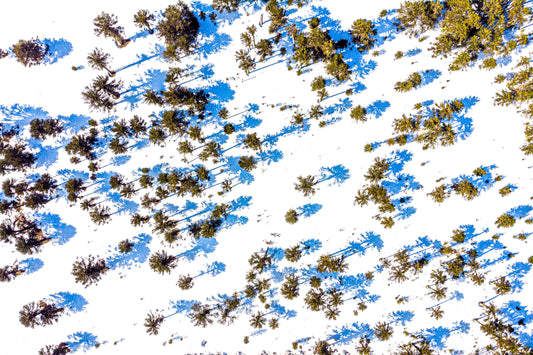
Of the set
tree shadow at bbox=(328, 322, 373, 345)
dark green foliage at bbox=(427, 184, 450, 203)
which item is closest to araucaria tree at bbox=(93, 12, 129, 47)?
dark green foliage at bbox=(427, 184, 450, 203)

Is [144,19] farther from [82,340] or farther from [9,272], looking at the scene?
[82,340]

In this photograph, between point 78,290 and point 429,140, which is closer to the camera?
point 429,140

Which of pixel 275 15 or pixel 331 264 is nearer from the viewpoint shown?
pixel 275 15

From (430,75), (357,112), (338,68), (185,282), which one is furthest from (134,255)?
(430,75)

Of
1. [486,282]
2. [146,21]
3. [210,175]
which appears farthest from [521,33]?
[146,21]

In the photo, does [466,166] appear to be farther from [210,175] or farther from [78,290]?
[78,290]
